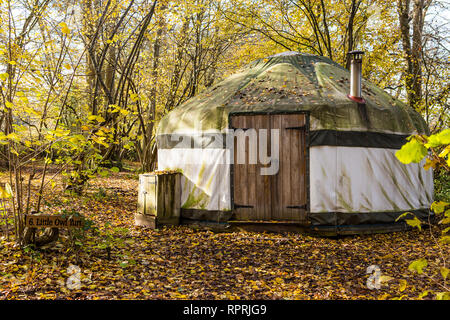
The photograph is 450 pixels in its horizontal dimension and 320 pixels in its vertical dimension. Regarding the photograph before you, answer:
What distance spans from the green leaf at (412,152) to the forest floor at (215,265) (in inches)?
25.2

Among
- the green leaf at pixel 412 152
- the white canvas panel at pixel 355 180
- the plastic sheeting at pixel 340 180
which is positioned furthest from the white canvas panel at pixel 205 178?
the green leaf at pixel 412 152

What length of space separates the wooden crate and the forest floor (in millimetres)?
232

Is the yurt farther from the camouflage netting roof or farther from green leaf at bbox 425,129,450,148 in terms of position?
green leaf at bbox 425,129,450,148

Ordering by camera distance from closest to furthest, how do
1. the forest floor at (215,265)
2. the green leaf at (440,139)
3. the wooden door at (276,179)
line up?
the green leaf at (440,139) → the forest floor at (215,265) → the wooden door at (276,179)

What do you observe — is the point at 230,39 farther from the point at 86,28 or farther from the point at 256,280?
the point at 256,280

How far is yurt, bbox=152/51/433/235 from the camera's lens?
5262 mm

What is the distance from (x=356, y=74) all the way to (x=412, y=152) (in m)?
4.41

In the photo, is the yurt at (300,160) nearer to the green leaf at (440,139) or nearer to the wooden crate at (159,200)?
the wooden crate at (159,200)

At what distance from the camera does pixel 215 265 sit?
13.1 feet

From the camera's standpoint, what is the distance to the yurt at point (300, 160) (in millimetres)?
5262

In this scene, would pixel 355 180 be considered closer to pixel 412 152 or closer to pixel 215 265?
pixel 215 265

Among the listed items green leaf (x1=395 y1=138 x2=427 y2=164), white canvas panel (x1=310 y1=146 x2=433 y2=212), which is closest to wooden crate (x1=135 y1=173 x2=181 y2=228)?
white canvas panel (x1=310 y1=146 x2=433 y2=212)

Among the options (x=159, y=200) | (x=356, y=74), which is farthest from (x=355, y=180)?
(x=159, y=200)
